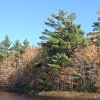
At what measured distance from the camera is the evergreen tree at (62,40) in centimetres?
6894

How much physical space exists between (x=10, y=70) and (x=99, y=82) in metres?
36.2

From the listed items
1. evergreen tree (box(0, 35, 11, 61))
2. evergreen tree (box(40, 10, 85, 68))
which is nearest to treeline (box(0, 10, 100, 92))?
evergreen tree (box(40, 10, 85, 68))

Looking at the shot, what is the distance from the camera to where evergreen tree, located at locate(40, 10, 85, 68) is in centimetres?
6894

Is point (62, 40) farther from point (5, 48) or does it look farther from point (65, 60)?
point (5, 48)

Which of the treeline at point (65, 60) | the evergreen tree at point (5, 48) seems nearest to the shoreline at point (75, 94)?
the treeline at point (65, 60)

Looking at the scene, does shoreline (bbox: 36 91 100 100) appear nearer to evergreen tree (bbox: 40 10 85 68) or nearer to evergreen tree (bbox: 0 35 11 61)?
evergreen tree (bbox: 40 10 85 68)

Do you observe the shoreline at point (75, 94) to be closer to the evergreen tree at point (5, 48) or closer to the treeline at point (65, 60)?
the treeline at point (65, 60)

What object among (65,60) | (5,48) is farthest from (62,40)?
(5,48)

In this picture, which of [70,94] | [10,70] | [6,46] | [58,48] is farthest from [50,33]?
[6,46]

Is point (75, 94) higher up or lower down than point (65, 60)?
lower down

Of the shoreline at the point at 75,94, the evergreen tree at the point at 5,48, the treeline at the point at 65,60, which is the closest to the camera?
the shoreline at the point at 75,94

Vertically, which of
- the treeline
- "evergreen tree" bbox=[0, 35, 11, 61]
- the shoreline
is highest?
"evergreen tree" bbox=[0, 35, 11, 61]

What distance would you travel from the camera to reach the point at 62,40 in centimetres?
6944

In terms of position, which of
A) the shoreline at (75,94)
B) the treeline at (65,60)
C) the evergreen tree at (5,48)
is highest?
the evergreen tree at (5,48)
